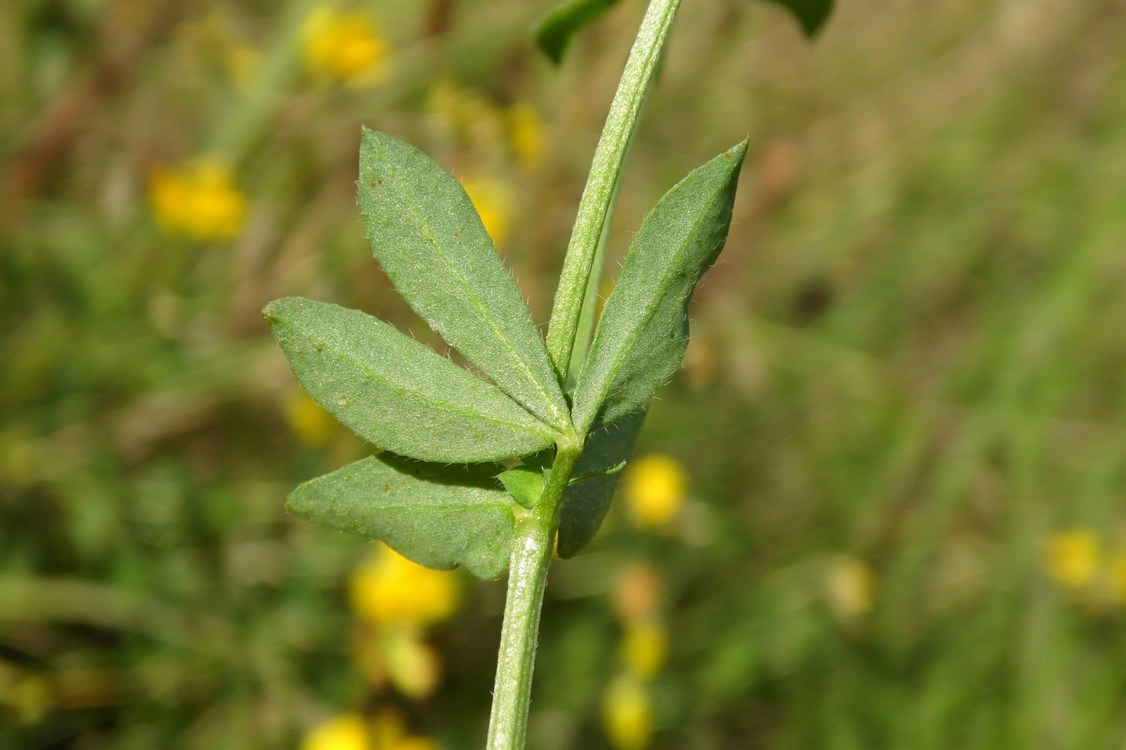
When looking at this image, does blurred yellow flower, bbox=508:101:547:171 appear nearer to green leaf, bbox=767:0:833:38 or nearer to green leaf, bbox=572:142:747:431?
green leaf, bbox=767:0:833:38

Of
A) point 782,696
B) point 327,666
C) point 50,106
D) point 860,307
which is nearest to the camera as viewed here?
point 327,666

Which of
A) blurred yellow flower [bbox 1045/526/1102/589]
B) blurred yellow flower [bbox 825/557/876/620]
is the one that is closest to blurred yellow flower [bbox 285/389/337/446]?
blurred yellow flower [bbox 825/557/876/620]

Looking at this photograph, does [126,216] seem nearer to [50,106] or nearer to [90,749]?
[50,106]

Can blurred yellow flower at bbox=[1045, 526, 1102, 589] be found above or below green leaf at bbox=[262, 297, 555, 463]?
below

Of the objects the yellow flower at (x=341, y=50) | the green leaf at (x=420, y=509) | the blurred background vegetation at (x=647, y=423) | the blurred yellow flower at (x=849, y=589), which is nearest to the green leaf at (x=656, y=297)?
the green leaf at (x=420, y=509)

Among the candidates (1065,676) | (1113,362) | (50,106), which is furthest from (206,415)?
(1113,362)

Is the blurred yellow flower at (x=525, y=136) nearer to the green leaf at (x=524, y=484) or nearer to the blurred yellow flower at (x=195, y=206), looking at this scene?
→ the blurred yellow flower at (x=195, y=206)

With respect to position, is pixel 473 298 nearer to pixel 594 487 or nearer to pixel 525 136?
pixel 594 487
